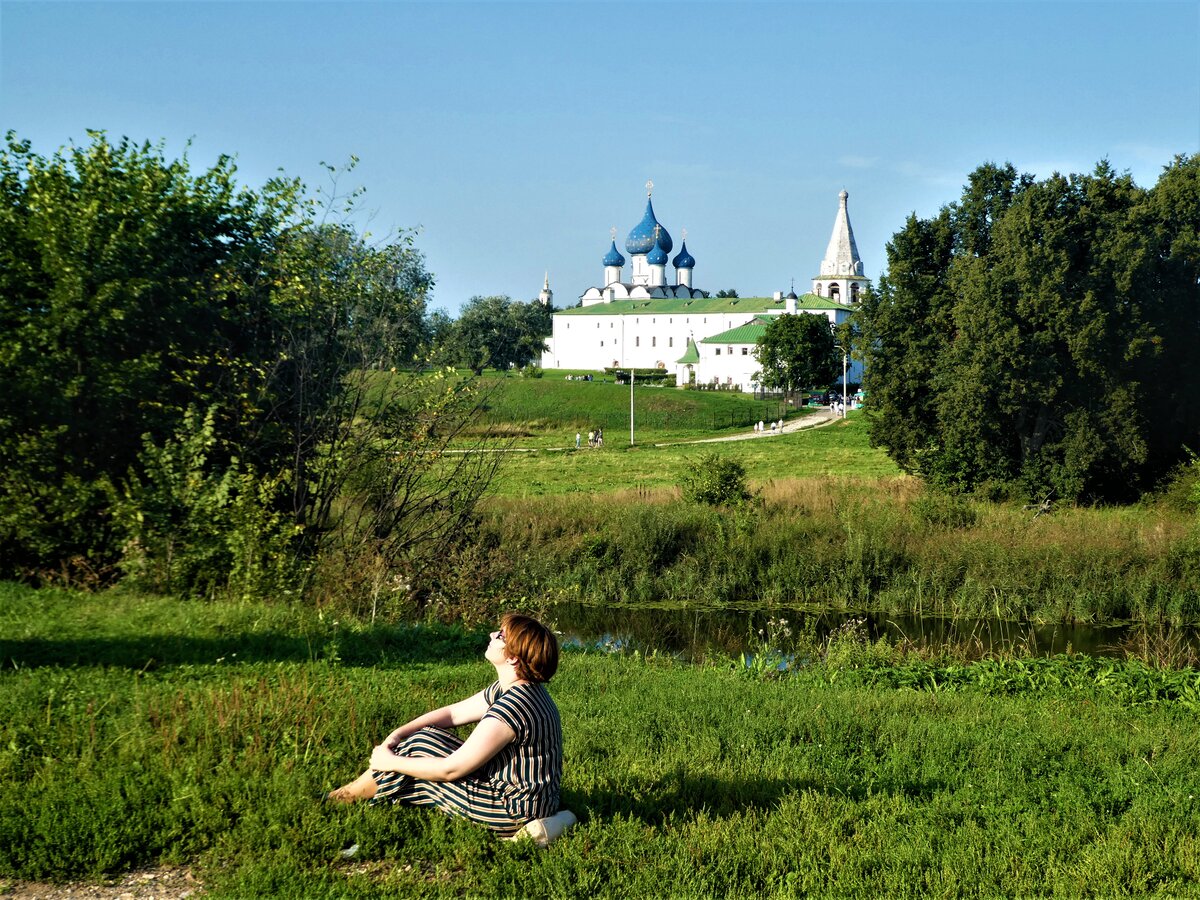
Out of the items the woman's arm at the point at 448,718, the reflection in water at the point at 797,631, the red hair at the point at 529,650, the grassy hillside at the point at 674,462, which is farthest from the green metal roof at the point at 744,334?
the red hair at the point at 529,650

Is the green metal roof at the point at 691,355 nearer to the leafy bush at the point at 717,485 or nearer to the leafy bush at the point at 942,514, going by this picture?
the leafy bush at the point at 717,485

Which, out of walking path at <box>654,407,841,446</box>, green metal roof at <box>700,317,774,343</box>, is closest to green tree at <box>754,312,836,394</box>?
walking path at <box>654,407,841,446</box>

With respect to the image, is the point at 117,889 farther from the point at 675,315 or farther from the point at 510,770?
the point at 675,315

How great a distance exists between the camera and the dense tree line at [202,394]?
1212 centimetres

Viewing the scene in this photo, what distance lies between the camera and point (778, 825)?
564cm

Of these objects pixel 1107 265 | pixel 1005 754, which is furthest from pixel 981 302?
pixel 1005 754

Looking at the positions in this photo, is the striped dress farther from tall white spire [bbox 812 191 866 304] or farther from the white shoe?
tall white spire [bbox 812 191 866 304]

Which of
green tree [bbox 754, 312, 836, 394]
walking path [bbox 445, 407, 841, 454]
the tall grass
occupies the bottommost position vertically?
the tall grass

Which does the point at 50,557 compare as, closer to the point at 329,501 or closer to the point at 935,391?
the point at 329,501

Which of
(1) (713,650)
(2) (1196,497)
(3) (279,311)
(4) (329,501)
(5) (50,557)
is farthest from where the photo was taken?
(2) (1196,497)

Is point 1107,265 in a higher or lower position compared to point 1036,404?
higher

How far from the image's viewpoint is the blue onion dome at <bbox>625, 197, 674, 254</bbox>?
135500 mm

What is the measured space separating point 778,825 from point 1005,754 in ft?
8.07

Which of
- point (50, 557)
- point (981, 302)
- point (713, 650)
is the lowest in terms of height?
point (713, 650)
